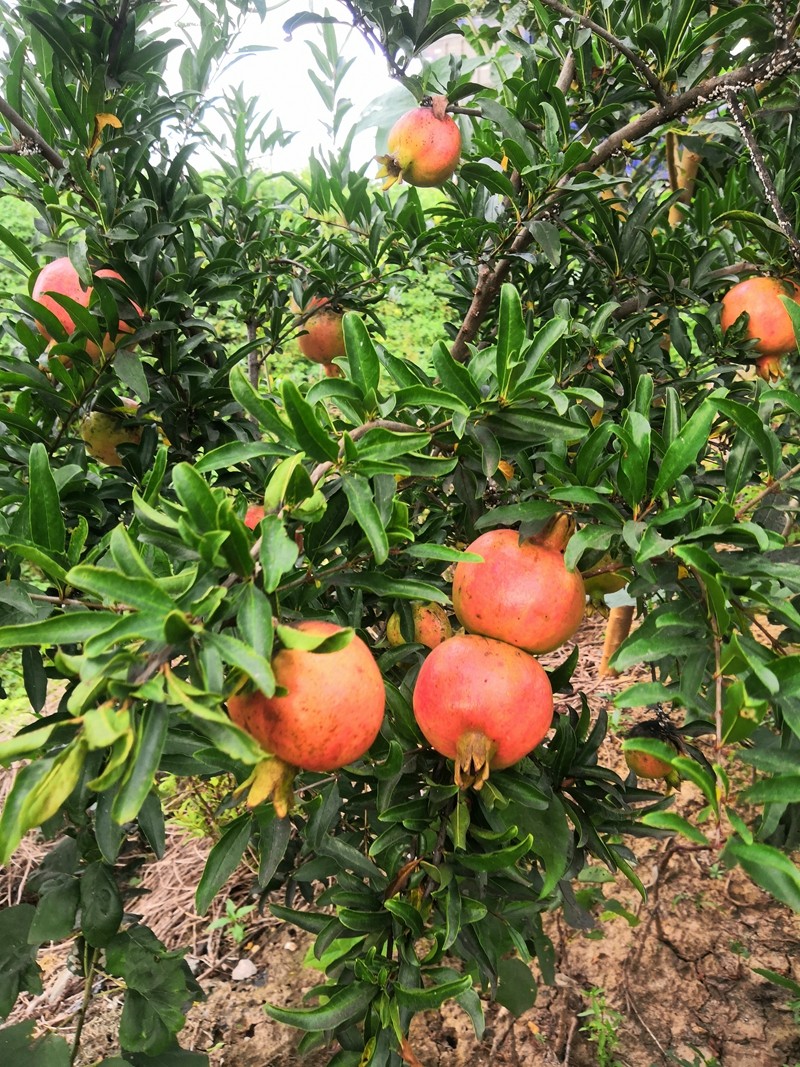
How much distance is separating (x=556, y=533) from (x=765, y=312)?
2.11 ft

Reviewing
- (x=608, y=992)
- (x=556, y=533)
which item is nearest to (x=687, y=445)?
(x=556, y=533)

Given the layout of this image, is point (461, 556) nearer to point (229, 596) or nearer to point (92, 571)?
point (229, 596)

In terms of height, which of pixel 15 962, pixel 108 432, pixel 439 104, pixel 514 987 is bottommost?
pixel 514 987

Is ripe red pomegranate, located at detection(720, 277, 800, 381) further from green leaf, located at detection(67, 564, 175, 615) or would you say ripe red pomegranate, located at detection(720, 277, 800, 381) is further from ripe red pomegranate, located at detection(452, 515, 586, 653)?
green leaf, located at detection(67, 564, 175, 615)

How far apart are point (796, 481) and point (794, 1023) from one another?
1.45 meters

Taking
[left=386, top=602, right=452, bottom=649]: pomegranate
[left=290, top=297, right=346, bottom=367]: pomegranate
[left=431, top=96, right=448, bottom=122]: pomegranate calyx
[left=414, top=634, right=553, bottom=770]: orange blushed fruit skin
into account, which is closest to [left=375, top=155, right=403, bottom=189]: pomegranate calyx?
[left=431, top=96, right=448, bottom=122]: pomegranate calyx

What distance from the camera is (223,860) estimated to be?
2.46 ft

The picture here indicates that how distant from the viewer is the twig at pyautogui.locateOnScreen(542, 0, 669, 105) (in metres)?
0.96

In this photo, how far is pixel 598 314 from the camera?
3.38 ft

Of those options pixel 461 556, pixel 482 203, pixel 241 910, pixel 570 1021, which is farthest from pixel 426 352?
pixel 461 556

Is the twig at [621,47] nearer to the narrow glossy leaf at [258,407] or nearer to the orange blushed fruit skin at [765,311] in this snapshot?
the orange blushed fruit skin at [765,311]

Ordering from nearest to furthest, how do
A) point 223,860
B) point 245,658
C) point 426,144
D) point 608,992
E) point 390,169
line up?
point 245,658, point 223,860, point 426,144, point 390,169, point 608,992

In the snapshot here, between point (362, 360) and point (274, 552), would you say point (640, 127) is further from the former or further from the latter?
point (274, 552)

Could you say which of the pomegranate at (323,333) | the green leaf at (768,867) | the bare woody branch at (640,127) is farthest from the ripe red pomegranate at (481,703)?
the pomegranate at (323,333)
